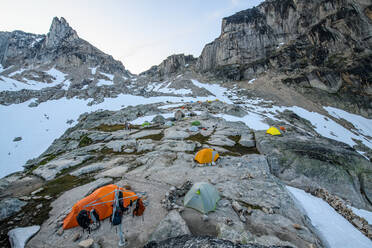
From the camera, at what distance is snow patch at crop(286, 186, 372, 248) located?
24.2 ft

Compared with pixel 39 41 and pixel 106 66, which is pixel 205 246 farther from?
pixel 39 41

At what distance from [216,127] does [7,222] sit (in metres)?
21.7

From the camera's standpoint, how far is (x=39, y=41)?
482ft

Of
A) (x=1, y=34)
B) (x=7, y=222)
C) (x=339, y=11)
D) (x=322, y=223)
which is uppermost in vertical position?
(x=1, y=34)

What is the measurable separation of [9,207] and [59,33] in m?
195

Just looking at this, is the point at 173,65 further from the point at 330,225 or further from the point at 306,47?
the point at 330,225

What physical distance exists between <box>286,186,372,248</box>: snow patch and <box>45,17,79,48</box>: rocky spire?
192 meters

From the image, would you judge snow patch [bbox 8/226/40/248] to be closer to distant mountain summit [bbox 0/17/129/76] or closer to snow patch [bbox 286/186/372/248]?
snow patch [bbox 286/186/372/248]

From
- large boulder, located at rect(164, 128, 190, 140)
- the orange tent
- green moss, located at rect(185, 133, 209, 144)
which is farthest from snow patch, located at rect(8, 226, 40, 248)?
green moss, located at rect(185, 133, 209, 144)

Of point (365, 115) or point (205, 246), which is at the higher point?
point (205, 246)

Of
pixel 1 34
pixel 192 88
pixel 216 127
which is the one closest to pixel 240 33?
pixel 192 88

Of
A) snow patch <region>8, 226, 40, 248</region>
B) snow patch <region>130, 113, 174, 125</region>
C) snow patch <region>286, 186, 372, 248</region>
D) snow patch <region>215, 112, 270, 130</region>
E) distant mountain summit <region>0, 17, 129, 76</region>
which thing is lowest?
snow patch <region>286, 186, 372, 248</region>

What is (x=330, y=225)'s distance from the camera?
8211 millimetres

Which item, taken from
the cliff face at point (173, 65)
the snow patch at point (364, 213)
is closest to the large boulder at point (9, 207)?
the snow patch at point (364, 213)
